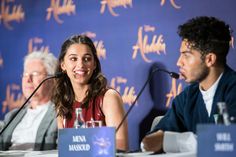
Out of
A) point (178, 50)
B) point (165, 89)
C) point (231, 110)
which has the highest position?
point (178, 50)

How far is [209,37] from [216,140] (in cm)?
96

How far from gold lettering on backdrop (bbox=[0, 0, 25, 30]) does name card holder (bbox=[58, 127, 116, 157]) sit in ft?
7.48

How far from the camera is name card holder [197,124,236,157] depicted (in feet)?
4.65

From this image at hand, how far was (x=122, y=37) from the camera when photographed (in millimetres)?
3289

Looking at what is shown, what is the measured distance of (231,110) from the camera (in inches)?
81.4

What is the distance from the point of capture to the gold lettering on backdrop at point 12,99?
3.79m

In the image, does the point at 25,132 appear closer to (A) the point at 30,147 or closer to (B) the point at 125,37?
(A) the point at 30,147

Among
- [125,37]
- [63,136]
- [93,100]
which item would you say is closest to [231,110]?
[63,136]

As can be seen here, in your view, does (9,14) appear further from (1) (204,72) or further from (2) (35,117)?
(1) (204,72)

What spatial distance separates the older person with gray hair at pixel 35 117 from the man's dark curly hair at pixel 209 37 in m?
1.20

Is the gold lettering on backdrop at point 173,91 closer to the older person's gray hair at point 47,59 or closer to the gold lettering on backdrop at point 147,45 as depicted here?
the gold lettering on backdrop at point 147,45

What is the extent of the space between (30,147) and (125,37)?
934 mm

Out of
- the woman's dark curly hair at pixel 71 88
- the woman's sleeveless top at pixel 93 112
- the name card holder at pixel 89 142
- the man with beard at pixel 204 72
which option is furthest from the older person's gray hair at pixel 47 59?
the name card holder at pixel 89 142

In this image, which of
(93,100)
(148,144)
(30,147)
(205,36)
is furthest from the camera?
(30,147)
